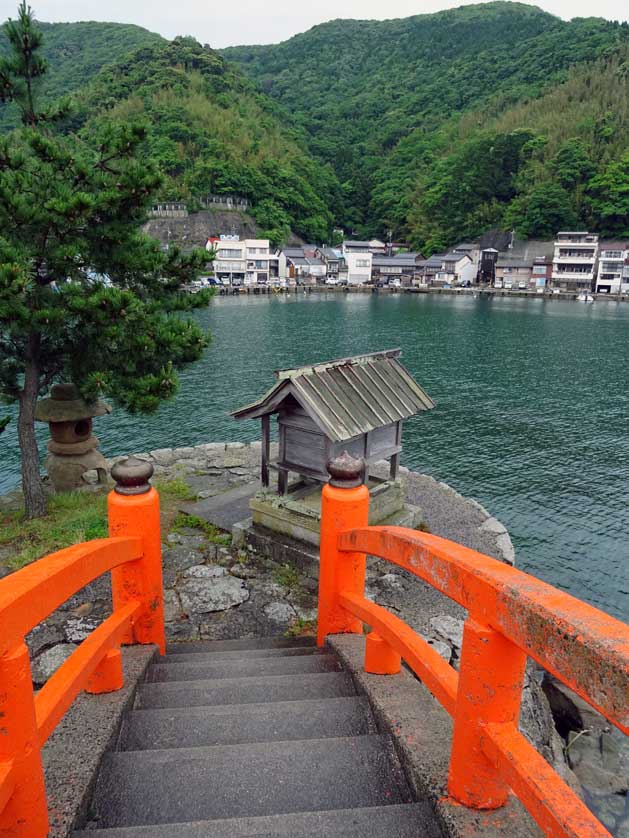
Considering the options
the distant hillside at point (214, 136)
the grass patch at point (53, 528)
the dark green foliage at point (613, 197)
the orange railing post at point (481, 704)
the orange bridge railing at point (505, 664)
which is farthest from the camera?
the distant hillside at point (214, 136)

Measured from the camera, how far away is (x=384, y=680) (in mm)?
3377

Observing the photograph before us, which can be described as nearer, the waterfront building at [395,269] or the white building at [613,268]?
the white building at [613,268]

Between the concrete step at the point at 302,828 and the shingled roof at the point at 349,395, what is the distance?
571 cm

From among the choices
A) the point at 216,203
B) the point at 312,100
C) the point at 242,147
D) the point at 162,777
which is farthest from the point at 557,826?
the point at 312,100

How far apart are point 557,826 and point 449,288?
303 feet

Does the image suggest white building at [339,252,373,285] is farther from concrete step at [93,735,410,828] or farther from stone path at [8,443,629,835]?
concrete step at [93,735,410,828]

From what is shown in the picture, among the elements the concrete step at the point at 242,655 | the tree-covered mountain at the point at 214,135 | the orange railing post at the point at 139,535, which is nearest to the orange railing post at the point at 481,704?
the concrete step at the point at 242,655

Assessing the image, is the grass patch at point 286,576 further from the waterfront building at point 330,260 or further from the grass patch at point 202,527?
the waterfront building at point 330,260

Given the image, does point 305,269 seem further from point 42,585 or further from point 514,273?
point 42,585

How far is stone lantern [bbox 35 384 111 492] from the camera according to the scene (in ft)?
36.1

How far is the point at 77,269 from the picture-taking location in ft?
28.9

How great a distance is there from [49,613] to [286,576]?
6.24m

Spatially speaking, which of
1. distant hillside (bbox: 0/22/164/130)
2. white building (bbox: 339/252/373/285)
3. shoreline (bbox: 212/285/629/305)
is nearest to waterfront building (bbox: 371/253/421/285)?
white building (bbox: 339/252/373/285)

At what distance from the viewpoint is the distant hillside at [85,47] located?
5094 inches
